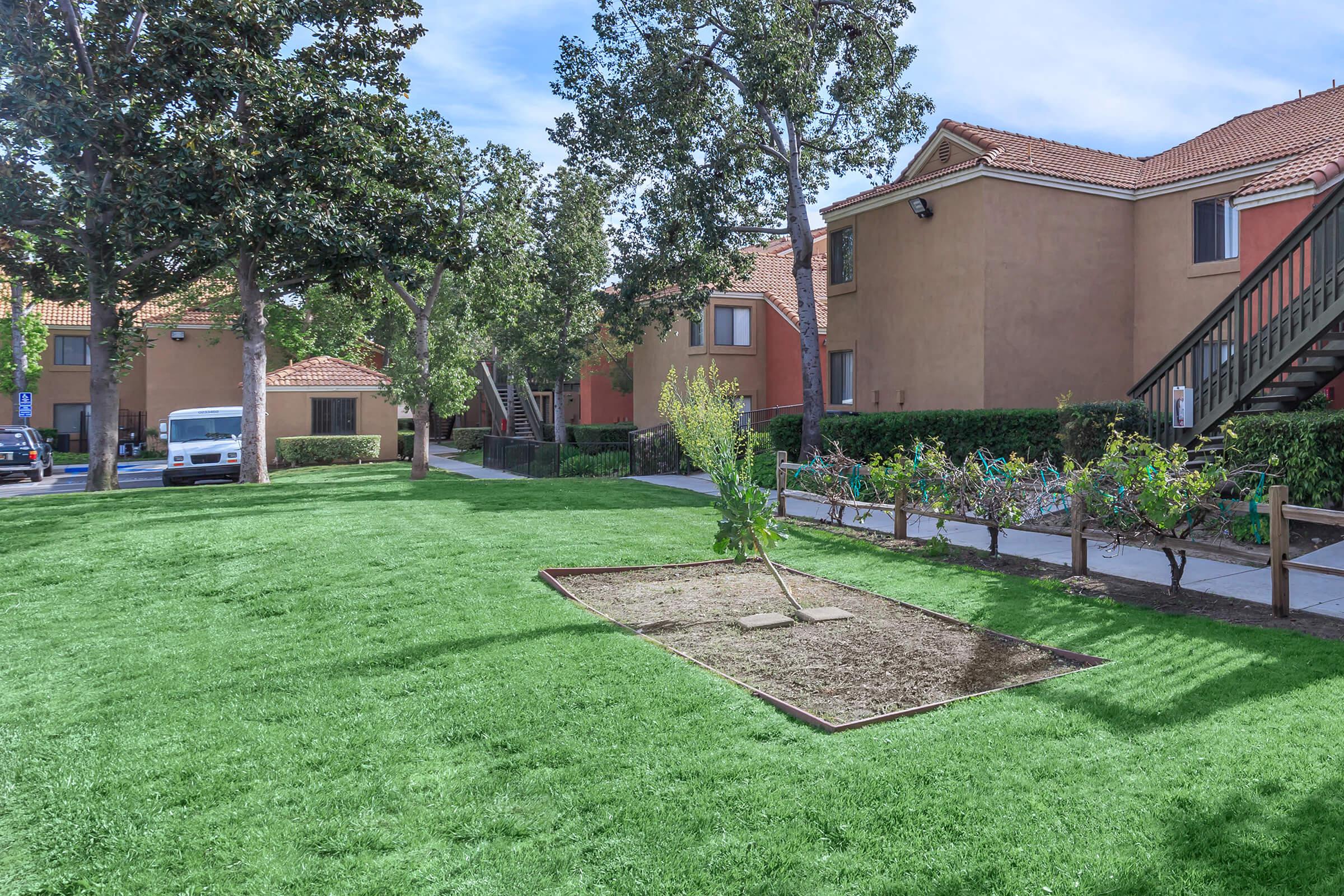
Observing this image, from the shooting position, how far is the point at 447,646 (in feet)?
20.8


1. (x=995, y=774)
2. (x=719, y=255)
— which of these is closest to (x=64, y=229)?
(x=719, y=255)

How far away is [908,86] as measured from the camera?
66.8 feet

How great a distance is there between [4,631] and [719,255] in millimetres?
17082

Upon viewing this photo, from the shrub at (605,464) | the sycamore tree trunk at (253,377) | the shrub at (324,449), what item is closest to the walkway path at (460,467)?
the shrub at (605,464)

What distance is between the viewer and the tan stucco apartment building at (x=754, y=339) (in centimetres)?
2927

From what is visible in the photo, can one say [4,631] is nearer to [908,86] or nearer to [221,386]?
[908,86]

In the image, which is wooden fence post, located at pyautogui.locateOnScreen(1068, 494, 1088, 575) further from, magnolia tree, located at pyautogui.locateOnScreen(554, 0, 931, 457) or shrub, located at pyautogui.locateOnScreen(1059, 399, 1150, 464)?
magnolia tree, located at pyautogui.locateOnScreen(554, 0, 931, 457)

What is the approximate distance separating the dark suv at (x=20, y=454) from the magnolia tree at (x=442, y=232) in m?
12.5

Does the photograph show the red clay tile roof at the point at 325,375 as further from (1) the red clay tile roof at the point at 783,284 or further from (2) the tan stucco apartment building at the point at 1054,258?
(2) the tan stucco apartment building at the point at 1054,258

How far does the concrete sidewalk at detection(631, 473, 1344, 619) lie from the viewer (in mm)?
7598

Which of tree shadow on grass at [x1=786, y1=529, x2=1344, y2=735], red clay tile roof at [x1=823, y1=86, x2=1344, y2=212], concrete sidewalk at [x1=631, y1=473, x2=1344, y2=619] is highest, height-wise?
red clay tile roof at [x1=823, y1=86, x2=1344, y2=212]

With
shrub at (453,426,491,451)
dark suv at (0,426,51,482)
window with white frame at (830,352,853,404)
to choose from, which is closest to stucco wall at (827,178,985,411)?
window with white frame at (830,352,853,404)

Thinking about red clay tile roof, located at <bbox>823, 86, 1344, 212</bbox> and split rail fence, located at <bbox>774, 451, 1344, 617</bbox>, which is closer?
split rail fence, located at <bbox>774, 451, 1344, 617</bbox>

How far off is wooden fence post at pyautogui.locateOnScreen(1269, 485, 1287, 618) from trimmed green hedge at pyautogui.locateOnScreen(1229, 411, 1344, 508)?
3120 millimetres
